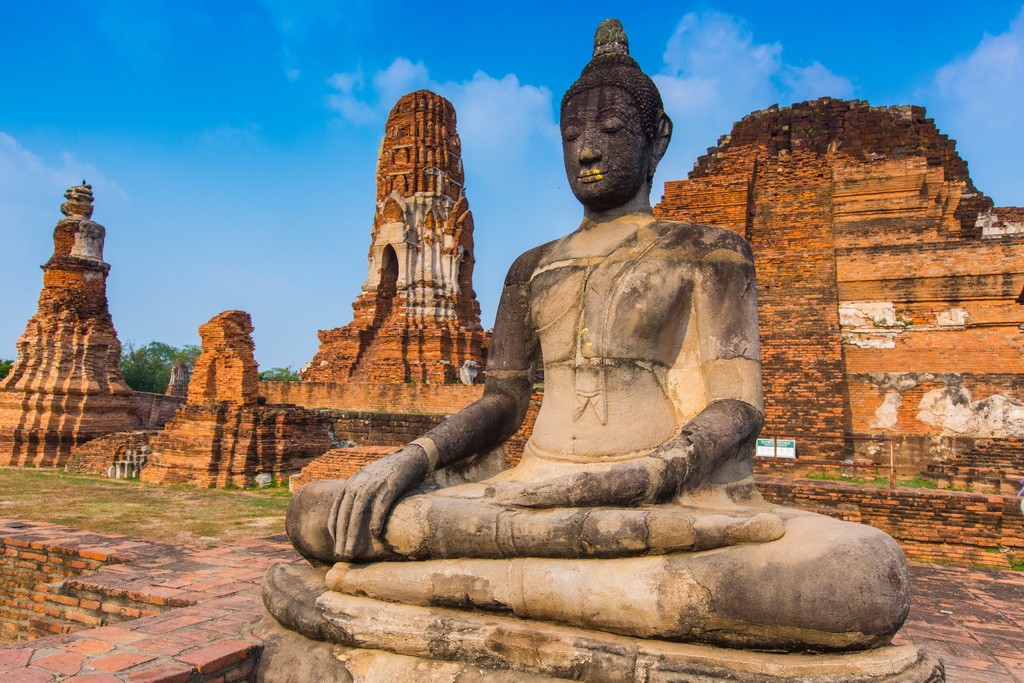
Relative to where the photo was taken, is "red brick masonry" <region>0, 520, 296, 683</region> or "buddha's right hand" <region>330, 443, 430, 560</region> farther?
"buddha's right hand" <region>330, 443, 430, 560</region>

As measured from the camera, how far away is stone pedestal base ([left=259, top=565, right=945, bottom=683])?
2010mm

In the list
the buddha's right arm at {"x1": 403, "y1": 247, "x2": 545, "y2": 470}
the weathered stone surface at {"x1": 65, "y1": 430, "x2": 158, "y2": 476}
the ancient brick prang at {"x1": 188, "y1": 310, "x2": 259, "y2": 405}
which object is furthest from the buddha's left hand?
the weathered stone surface at {"x1": 65, "y1": 430, "x2": 158, "y2": 476}

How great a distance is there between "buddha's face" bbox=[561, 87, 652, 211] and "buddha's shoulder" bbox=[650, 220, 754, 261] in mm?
299

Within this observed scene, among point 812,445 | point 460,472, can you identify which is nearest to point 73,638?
point 460,472

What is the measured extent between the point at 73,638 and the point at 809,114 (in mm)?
22641

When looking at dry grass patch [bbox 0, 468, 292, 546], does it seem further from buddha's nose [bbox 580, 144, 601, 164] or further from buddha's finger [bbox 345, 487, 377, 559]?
buddha's nose [bbox 580, 144, 601, 164]

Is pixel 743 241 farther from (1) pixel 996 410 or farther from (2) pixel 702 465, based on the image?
(1) pixel 996 410

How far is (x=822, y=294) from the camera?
12.5 meters

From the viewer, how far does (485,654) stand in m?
2.32

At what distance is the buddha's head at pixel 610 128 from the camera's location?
322 centimetres

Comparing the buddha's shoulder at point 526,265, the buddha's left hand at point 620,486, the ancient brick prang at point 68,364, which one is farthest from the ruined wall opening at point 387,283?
the buddha's left hand at point 620,486

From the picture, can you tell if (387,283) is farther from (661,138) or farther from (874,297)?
(661,138)

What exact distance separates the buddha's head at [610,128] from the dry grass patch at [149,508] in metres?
4.89

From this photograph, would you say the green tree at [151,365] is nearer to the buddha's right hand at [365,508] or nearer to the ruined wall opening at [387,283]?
the ruined wall opening at [387,283]
